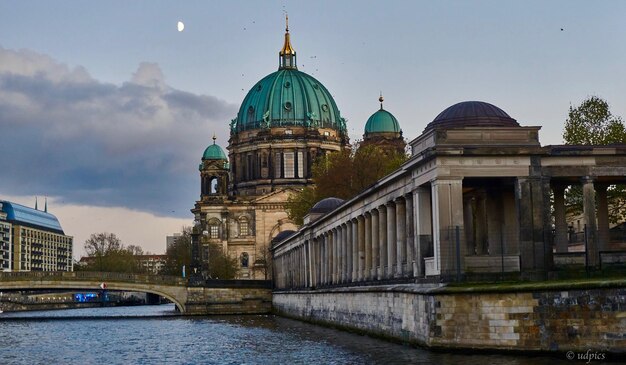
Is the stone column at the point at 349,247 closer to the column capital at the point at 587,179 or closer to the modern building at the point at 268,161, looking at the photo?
the column capital at the point at 587,179

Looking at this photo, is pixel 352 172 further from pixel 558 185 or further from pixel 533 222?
pixel 533 222

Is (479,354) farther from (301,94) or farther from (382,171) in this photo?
(301,94)

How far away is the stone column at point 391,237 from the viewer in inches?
2131

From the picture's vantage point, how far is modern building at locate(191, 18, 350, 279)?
15912cm

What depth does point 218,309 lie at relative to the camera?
4166 inches

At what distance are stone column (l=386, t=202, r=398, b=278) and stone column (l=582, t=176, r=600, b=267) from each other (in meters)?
11.5

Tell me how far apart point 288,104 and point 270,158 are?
8759mm

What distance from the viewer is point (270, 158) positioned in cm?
16150

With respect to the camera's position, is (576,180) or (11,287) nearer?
(576,180)

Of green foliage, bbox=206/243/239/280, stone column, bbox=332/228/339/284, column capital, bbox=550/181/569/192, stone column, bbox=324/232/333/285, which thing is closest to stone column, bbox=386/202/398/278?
column capital, bbox=550/181/569/192

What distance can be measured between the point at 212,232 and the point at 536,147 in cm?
12107

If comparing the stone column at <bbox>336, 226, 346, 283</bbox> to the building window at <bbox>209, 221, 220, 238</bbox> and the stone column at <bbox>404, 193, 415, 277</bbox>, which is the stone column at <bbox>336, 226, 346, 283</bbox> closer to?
the stone column at <bbox>404, 193, 415, 277</bbox>

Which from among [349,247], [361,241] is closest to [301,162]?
[349,247]

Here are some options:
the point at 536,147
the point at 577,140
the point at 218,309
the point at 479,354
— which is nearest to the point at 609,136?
the point at 577,140
